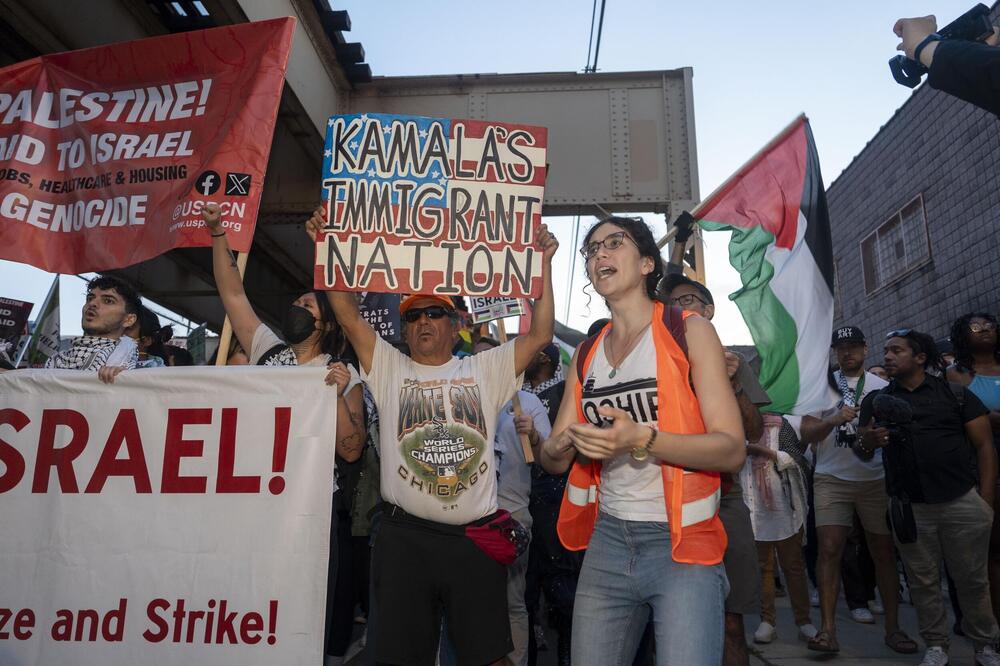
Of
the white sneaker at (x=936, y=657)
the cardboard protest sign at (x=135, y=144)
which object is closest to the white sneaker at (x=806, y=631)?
the white sneaker at (x=936, y=657)

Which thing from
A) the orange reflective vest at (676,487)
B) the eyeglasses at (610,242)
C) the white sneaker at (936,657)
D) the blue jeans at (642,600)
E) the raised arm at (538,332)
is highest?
the eyeglasses at (610,242)

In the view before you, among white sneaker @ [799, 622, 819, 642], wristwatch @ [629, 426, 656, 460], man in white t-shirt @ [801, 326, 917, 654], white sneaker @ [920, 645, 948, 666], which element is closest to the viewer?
wristwatch @ [629, 426, 656, 460]

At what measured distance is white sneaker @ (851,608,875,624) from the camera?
6.05 meters

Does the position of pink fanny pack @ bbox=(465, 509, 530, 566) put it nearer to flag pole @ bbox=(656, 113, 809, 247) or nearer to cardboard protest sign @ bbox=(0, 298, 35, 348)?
flag pole @ bbox=(656, 113, 809, 247)

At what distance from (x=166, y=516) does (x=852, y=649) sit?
4531 mm

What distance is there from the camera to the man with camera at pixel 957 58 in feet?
8.41

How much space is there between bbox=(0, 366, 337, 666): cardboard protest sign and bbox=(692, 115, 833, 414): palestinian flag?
98.4 inches

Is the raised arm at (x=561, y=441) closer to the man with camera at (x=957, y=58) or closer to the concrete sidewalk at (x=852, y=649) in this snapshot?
the man with camera at (x=957, y=58)

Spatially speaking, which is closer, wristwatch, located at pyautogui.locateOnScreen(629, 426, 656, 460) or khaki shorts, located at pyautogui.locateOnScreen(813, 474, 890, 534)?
wristwatch, located at pyautogui.locateOnScreen(629, 426, 656, 460)

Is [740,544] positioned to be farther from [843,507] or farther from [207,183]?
[207,183]

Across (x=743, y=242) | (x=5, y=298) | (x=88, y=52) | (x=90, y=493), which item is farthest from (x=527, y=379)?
(x=5, y=298)

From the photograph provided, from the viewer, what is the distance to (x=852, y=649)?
5.11 m

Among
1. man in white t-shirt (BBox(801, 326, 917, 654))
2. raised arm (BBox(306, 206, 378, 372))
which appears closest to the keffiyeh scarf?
man in white t-shirt (BBox(801, 326, 917, 654))

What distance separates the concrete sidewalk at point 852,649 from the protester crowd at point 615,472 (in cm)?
10
